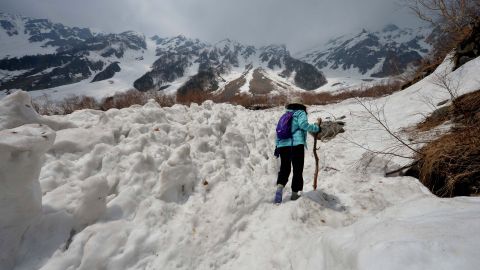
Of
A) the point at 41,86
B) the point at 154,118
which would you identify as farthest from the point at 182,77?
the point at 154,118

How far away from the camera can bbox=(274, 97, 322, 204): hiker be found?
4414mm

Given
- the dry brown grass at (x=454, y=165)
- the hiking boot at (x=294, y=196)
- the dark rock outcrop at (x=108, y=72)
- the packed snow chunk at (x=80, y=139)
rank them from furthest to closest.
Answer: the dark rock outcrop at (x=108, y=72), the packed snow chunk at (x=80, y=139), the hiking boot at (x=294, y=196), the dry brown grass at (x=454, y=165)

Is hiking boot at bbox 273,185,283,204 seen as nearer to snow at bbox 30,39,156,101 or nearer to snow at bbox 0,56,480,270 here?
snow at bbox 0,56,480,270

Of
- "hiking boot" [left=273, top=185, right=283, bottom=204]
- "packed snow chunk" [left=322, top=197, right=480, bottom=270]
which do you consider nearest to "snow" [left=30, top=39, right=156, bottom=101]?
"hiking boot" [left=273, top=185, right=283, bottom=204]

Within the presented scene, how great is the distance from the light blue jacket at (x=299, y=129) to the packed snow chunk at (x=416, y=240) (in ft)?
6.83

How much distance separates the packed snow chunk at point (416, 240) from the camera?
1488 mm

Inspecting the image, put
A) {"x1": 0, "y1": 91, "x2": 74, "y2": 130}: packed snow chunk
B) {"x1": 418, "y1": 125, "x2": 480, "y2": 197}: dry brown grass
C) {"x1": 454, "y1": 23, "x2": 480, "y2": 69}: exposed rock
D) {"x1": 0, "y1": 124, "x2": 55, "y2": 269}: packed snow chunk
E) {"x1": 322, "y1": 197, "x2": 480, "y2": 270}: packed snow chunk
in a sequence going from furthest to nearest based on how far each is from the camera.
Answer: {"x1": 454, "y1": 23, "x2": 480, "y2": 69}: exposed rock → {"x1": 0, "y1": 91, "x2": 74, "y2": 130}: packed snow chunk → {"x1": 418, "y1": 125, "x2": 480, "y2": 197}: dry brown grass → {"x1": 0, "y1": 124, "x2": 55, "y2": 269}: packed snow chunk → {"x1": 322, "y1": 197, "x2": 480, "y2": 270}: packed snow chunk

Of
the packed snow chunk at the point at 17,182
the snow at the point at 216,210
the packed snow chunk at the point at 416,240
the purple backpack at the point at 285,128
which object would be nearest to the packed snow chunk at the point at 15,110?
the snow at the point at 216,210

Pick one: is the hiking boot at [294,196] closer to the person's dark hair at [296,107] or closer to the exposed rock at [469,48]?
the person's dark hair at [296,107]

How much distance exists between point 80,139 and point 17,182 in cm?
246

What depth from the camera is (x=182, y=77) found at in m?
182

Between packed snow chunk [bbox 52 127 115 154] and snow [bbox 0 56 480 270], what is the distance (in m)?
0.02

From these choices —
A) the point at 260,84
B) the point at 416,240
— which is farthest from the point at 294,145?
the point at 260,84

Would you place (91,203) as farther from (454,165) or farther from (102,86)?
(102,86)
